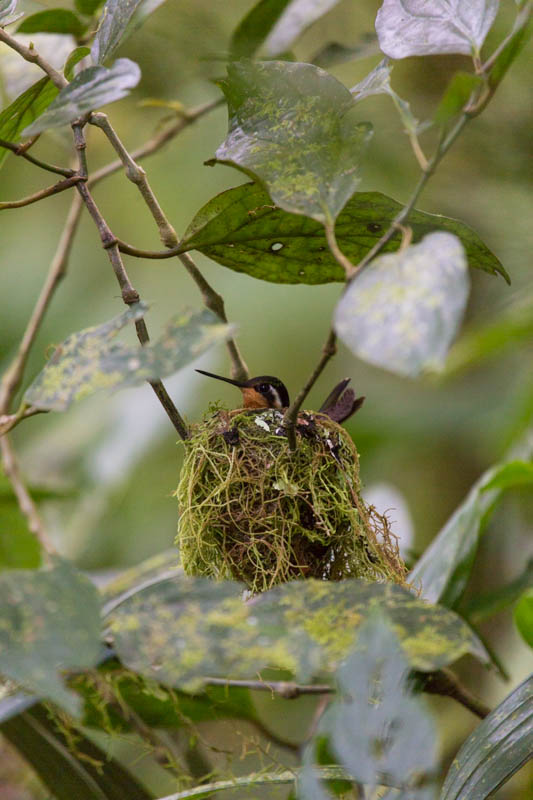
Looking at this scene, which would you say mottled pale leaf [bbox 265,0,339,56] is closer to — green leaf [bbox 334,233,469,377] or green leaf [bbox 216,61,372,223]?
green leaf [bbox 216,61,372,223]

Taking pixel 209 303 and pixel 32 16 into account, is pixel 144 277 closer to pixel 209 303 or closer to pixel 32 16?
pixel 32 16

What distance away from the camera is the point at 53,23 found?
48.4 inches

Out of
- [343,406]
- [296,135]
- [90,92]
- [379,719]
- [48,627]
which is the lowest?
[343,406]

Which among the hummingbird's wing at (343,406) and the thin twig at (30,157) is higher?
the thin twig at (30,157)

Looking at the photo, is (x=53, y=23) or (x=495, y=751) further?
(x=53, y=23)

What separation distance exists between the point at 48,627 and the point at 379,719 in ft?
0.69

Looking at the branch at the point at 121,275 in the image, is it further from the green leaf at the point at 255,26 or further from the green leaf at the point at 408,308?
the green leaf at the point at 255,26

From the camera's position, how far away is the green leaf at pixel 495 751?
805mm

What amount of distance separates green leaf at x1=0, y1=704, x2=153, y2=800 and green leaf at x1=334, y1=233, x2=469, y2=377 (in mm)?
888

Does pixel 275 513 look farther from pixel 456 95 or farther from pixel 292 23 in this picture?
pixel 292 23

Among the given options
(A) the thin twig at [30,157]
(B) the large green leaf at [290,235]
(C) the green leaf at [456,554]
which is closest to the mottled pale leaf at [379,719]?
(B) the large green leaf at [290,235]

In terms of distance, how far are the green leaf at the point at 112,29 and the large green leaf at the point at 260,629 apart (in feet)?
1.90

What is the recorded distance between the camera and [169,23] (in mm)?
2014

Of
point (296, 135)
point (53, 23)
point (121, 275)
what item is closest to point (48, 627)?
point (121, 275)
